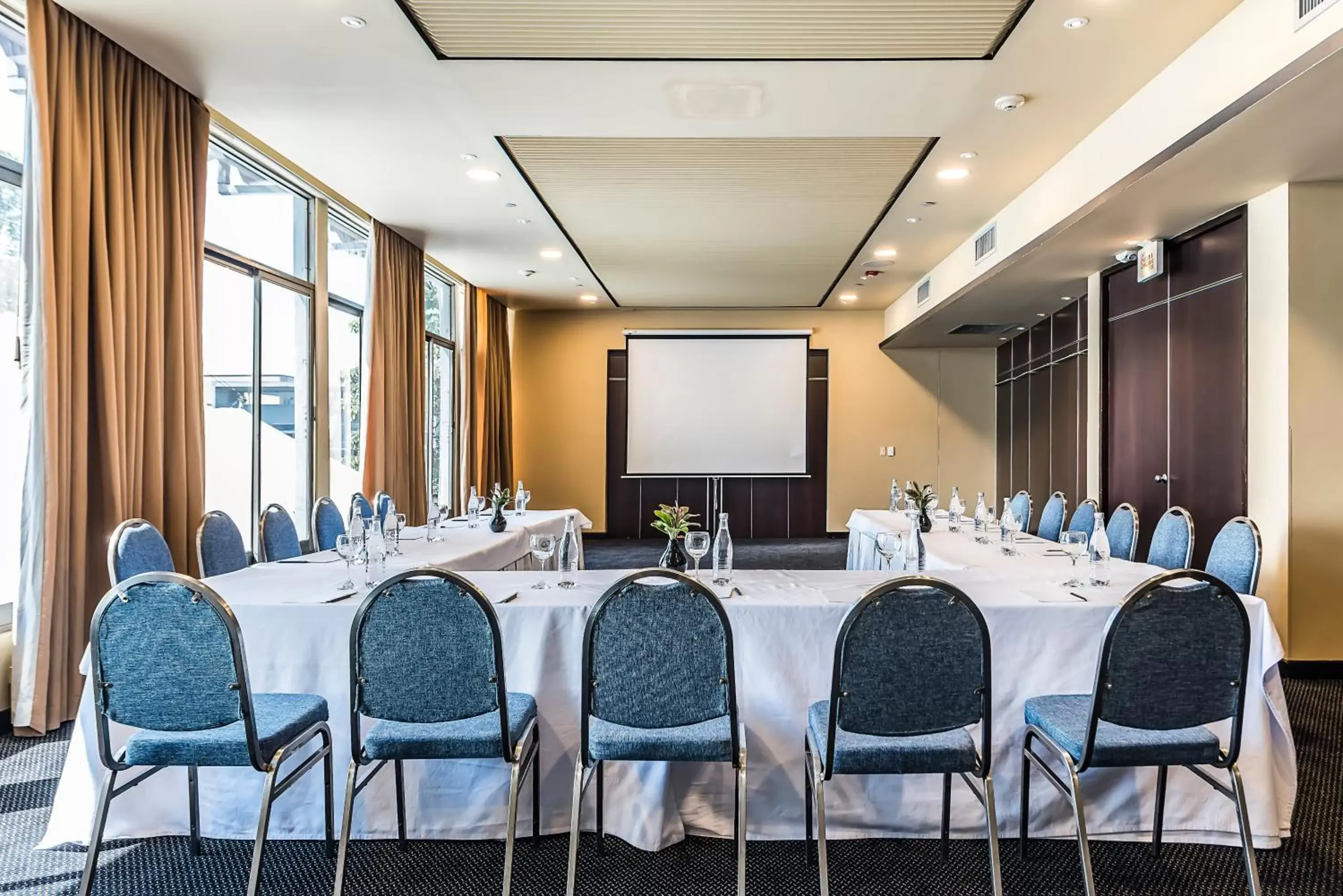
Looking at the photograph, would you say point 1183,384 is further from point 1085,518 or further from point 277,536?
point 277,536

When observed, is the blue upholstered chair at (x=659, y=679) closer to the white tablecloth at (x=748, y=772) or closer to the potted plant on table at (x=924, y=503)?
the white tablecloth at (x=748, y=772)

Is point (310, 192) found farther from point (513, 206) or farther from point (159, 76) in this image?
point (159, 76)

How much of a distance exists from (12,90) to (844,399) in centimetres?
886

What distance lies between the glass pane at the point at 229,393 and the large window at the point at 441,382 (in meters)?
3.13

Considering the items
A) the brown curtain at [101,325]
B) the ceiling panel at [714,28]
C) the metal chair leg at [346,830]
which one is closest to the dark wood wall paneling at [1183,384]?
the ceiling panel at [714,28]

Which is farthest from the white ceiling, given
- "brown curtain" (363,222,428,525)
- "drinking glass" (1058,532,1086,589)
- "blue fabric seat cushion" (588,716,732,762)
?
"blue fabric seat cushion" (588,716,732,762)

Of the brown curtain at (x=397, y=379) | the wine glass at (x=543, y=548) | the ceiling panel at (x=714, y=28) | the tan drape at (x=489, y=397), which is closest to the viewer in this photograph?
the wine glass at (x=543, y=548)

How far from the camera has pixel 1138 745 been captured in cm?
209

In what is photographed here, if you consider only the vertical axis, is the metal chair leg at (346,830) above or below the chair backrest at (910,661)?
below

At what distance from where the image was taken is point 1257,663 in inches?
99.0

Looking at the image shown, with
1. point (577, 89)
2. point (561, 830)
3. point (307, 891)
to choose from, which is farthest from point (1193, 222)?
point (307, 891)

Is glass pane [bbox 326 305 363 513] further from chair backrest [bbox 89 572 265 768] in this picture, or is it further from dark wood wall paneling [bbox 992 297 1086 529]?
dark wood wall paneling [bbox 992 297 1086 529]

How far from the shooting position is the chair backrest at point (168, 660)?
1991 mm

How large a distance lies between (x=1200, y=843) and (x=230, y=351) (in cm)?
555
